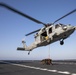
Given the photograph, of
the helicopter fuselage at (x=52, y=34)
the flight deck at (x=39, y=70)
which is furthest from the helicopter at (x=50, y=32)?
the flight deck at (x=39, y=70)

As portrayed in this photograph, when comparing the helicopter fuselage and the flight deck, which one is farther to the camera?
the helicopter fuselage

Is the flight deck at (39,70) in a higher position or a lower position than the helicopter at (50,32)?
lower

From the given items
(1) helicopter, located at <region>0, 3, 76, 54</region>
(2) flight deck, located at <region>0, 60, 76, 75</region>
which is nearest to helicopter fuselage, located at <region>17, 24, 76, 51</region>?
(1) helicopter, located at <region>0, 3, 76, 54</region>

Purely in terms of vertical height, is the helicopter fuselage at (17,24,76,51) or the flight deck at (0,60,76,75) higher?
the helicopter fuselage at (17,24,76,51)

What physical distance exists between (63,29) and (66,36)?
4.65 feet

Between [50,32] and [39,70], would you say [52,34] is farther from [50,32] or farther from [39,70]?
[39,70]

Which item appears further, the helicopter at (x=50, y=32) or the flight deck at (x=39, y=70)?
the helicopter at (x=50, y=32)

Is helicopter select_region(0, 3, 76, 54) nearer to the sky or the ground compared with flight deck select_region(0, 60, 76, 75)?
nearer to the sky

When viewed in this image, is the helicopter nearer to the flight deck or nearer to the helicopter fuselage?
the helicopter fuselage

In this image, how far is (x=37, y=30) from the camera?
116ft

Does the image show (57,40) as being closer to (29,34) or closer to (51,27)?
(51,27)

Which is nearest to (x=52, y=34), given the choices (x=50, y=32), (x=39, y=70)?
(x=50, y=32)

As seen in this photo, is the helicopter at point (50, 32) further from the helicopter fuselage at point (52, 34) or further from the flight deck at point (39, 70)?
the flight deck at point (39, 70)

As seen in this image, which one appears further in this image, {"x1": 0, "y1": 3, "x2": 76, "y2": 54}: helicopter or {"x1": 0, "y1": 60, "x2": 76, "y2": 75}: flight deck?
{"x1": 0, "y1": 3, "x2": 76, "y2": 54}: helicopter
